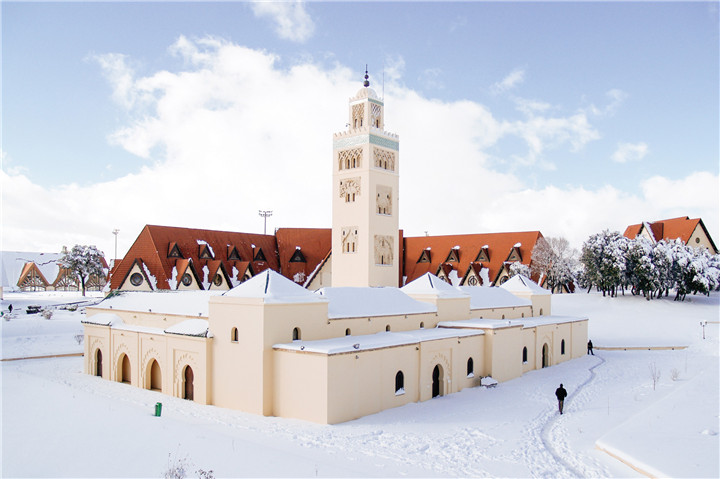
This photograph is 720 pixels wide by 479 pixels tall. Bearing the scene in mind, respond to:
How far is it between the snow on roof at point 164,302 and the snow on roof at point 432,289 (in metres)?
9.26

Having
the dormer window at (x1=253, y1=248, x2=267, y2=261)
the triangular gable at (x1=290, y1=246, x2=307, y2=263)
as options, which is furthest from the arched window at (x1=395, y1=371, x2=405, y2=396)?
the dormer window at (x1=253, y1=248, x2=267, y2=261)

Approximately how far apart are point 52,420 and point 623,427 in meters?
14.3

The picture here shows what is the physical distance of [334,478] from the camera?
34.6ft

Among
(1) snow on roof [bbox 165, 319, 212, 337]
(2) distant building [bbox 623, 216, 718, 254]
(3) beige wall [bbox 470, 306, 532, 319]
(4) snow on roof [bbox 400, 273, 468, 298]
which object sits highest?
(2) distant building [bbox 623, 216, 718, 254]

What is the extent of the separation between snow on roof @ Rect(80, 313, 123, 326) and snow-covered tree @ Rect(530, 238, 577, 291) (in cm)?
2985

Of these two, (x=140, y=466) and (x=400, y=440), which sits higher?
(x=140, y=466)

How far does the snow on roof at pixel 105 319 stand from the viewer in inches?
1021

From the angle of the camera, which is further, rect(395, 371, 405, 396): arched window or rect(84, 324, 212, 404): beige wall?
rect(84, 324, 212, 404): beige wall

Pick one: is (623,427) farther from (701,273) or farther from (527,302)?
(701,273)

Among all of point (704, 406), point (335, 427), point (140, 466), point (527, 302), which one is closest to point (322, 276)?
point (527, 302)

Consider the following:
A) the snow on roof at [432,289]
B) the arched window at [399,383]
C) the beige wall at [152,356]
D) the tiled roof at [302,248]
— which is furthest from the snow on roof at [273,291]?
the tiled roof at [302,248]

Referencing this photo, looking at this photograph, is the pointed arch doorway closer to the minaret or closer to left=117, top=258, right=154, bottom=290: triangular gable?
the minaret

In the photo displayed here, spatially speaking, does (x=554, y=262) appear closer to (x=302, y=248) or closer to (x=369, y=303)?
(x=302, y=248)

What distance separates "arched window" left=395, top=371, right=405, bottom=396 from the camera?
62.4 ft
